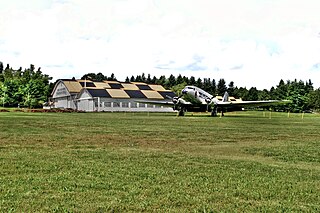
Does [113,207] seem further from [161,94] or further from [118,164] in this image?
[161,94]

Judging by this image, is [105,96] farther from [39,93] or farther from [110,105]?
[39,93]

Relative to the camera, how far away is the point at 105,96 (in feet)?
300

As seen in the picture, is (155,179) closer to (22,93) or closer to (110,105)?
(110,105)

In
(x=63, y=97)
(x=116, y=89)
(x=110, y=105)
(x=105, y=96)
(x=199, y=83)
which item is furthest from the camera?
(x=199, y=83)

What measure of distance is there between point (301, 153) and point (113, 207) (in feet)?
29.7

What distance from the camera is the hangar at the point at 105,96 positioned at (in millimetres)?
90944

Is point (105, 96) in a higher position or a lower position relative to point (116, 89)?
lower

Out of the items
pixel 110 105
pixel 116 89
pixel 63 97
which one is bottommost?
pixel 110 105

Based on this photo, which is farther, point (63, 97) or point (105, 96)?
point (63, 97)

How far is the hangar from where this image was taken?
298 ft

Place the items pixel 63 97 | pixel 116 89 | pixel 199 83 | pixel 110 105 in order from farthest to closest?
1. pixel 199 83
2. pixel 63 97
3. pixel 116 89
4. pixel 110 105

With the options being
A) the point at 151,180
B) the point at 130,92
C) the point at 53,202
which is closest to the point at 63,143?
the point at 151,180

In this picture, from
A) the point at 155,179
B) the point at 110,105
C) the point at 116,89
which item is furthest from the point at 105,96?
the point at 155,179

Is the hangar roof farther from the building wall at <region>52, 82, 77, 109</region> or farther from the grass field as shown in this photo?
the grass field
